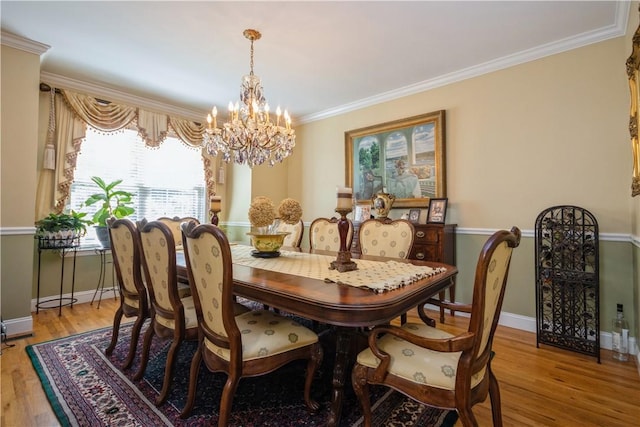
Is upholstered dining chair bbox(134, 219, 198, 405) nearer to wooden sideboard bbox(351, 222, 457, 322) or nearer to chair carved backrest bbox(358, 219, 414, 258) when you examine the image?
chair carved backrest bbox(358, 219, 414, 258)

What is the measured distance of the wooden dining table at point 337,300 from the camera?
3.79 feet

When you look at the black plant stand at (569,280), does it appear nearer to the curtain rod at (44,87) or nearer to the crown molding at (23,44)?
the crown molding at (23,44)

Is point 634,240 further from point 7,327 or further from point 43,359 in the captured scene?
point 7,327

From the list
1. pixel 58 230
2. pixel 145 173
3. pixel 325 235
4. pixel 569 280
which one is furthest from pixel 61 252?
pixel 569 280

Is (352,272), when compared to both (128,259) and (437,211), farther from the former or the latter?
(437,211)

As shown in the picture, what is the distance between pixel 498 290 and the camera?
123 cm

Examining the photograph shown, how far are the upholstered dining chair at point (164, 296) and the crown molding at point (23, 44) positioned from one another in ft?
7.62

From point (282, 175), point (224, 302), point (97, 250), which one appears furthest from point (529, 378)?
point (97, 250)

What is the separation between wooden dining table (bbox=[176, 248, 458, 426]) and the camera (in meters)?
1.15

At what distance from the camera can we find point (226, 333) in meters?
1.29

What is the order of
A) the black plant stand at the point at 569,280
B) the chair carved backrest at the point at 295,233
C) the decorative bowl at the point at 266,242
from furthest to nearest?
the chair carved backrest at the point at 295,233 < the black plant stand at the point at 569,280 < the decorative bowl at the point at 266,242

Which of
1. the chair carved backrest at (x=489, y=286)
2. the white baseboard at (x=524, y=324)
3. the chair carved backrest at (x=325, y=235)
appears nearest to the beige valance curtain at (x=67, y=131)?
the chair carved backrest at (x=325, y=235)

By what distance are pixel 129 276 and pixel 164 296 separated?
551 mm

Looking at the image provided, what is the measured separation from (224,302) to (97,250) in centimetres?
322
